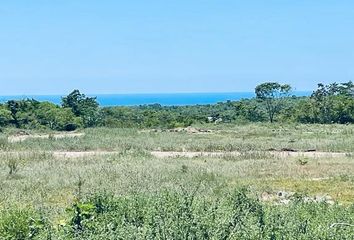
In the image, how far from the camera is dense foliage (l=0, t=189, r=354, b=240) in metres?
6.50

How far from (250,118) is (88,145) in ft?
102

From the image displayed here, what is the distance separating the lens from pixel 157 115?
54531mm

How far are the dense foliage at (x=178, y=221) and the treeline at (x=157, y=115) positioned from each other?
34.5m

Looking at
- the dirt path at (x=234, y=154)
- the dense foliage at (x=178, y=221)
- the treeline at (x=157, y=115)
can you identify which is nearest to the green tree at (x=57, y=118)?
the treeline at (x=157, y=115)

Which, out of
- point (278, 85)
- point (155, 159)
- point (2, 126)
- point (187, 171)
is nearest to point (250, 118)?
point (278, 85)

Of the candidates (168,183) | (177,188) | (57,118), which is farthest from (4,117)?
(177,188)

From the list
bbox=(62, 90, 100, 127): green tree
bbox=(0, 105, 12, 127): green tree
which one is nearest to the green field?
bbox=(0, 105, 12, 127): green tree

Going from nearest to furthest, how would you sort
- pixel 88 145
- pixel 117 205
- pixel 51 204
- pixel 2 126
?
pixel 117 205 < pixel 51 204 < pixel 88 145 < pixel 2 126

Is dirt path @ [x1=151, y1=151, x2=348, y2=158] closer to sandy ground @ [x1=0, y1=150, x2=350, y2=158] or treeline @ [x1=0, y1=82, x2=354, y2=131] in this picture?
sandy ground @ [x1=0, y1=150, x2=350, y2=158]

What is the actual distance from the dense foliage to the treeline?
1357 inches

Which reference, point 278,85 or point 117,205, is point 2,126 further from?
point 117,205

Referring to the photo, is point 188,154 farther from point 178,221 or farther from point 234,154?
point 178,221

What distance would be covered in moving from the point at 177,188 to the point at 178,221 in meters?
Result: 6.02

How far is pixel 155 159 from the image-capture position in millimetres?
21812
